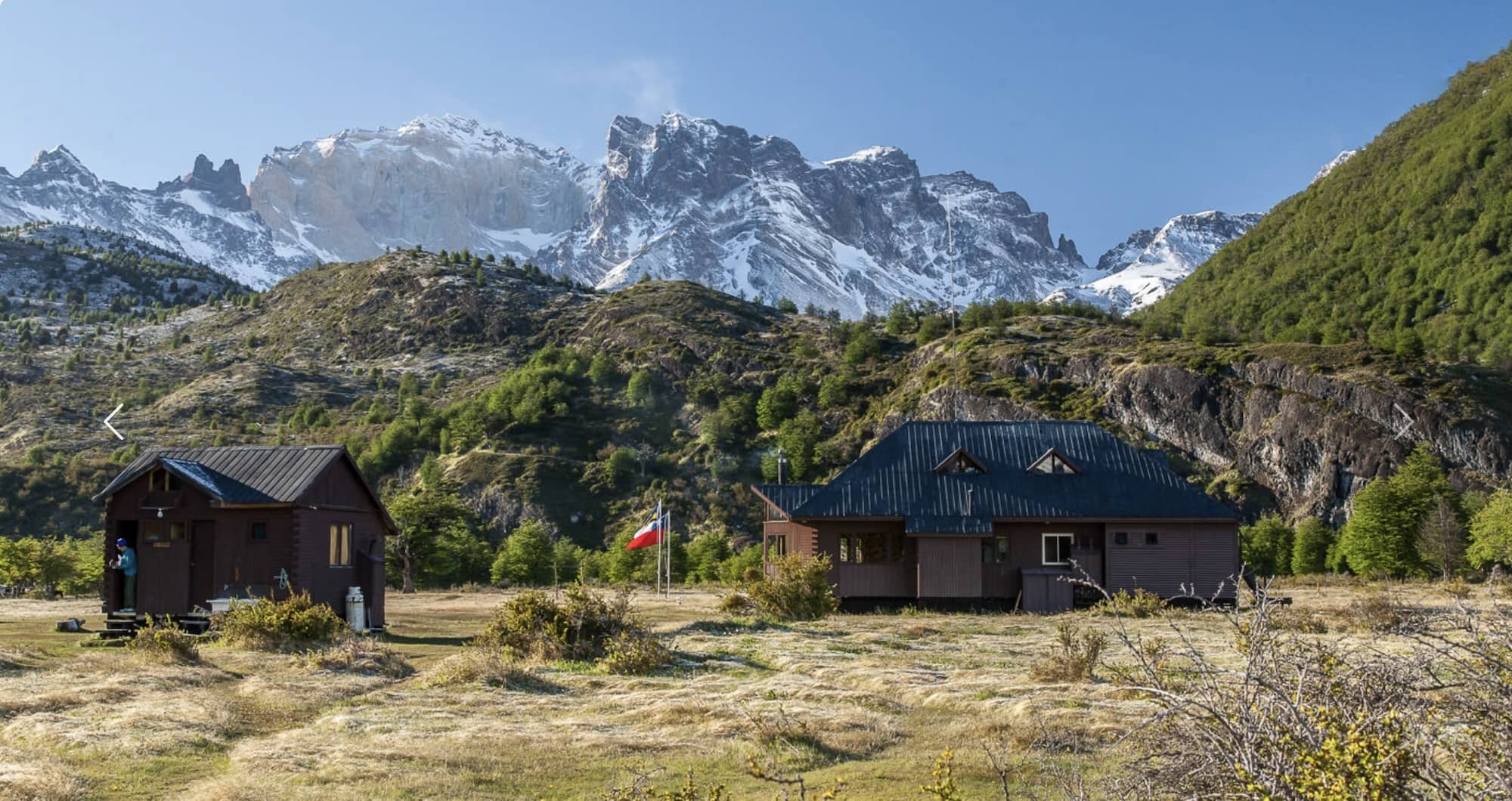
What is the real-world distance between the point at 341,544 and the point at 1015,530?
21.4 meters

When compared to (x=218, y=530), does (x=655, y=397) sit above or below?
above

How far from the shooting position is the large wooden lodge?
129ft

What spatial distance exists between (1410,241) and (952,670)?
141076mm

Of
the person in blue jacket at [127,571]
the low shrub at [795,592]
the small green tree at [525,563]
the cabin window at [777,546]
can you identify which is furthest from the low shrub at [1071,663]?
the small green tree at [525,563]

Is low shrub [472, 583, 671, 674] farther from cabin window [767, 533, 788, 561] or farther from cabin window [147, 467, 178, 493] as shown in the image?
cabin window [767, 533, 788, 561]

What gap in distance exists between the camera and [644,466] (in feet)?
336

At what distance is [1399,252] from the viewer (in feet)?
459

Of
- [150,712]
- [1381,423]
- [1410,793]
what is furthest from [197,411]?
[1410,793]

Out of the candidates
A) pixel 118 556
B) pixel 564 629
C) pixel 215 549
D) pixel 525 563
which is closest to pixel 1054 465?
pixel 564 629

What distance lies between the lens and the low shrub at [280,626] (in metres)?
23.7

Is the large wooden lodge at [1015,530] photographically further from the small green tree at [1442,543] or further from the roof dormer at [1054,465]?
the small green tree at [1442,543]

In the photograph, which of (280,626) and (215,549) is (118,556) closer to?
(215,549)

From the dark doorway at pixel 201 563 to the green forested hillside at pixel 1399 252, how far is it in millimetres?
92469

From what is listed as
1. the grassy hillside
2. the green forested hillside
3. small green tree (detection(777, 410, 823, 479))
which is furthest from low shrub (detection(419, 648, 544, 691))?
the green forested hillside
